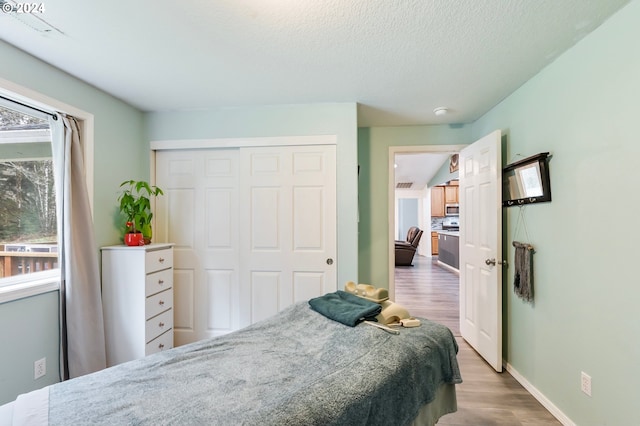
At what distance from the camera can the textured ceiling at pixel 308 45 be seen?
4.93ft

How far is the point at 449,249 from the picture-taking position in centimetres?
741

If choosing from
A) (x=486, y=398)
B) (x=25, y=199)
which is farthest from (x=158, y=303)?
(x=486, y=398)

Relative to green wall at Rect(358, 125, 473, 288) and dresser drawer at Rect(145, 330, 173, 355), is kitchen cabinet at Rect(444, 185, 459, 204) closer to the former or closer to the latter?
green wall at Rect(358, 125, 473, 288)

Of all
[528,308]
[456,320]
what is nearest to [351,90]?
[528,308]

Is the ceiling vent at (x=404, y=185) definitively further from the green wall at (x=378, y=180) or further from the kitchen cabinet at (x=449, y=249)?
the green wall at (x=378, y=180)

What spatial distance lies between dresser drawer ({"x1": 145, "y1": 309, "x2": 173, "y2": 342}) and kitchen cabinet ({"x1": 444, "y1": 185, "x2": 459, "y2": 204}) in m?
8.48

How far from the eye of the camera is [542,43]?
1.79m

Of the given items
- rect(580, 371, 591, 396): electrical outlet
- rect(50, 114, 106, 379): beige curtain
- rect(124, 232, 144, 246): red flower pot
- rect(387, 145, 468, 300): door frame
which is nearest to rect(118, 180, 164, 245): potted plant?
rect(124, 232, 144, 246): red flower pot

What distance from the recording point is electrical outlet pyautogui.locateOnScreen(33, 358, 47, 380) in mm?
1974

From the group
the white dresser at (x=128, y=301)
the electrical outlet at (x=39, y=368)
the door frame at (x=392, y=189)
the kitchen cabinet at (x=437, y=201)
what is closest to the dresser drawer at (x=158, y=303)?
the white dresser at (x=128, y=301)

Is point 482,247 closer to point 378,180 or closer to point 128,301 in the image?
point 378,180

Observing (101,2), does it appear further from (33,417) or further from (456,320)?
(456,320)

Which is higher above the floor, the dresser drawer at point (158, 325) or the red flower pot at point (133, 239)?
the red flower pot at point (133, 239)

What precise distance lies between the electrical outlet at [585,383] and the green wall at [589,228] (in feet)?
0.09
